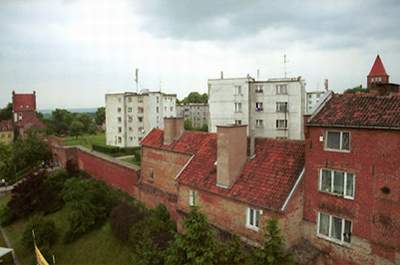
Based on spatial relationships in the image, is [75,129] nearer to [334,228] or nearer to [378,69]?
[378,69]

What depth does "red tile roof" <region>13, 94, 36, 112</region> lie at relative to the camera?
93312 mm

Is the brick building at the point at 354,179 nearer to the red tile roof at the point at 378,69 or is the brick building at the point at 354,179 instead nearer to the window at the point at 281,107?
the window at the point at 281,107

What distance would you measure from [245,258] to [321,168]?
6273 mm

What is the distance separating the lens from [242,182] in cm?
1944

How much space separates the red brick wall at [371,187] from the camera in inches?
554

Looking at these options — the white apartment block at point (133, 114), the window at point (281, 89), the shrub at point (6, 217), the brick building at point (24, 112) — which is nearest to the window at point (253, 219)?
the window at point (281, 89)

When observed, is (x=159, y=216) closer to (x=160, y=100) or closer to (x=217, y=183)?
(x=217, y=183)

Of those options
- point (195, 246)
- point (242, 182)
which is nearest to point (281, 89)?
point (242, 182)

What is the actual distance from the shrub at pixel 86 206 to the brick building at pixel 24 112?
6414 centimetres

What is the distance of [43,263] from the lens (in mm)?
22000

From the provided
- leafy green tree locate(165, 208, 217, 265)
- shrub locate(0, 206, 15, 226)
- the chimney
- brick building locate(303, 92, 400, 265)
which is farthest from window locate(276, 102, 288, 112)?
shrub locate(0, 206, 15, 226)

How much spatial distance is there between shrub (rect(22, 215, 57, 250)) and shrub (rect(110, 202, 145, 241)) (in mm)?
7846

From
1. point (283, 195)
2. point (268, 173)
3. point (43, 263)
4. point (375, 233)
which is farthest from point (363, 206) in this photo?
point (43, 263)

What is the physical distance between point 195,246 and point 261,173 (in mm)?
6656
